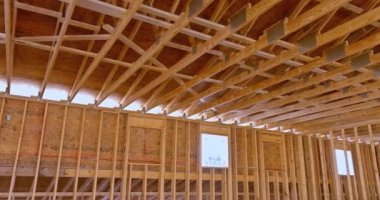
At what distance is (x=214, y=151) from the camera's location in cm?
757

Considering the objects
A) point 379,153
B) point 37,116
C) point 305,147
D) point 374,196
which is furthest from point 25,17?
point 379,153

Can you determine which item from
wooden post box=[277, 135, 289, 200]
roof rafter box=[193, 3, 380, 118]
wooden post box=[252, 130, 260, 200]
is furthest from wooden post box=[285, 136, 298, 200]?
roof rafter box=[193, 3, 380, 118]

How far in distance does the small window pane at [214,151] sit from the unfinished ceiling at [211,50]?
0.54 m

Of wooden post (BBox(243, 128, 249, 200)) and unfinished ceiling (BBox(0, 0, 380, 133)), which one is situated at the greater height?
unfinished ceiling (BBox(0, 0, 380, 133))

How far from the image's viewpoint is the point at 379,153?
11352 mm

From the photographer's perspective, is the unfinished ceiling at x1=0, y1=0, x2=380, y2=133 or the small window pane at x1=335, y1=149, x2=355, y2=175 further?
the small window pane at x1=335, y1=149, x2=355, y2=175

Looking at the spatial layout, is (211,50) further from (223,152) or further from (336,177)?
(336,177)

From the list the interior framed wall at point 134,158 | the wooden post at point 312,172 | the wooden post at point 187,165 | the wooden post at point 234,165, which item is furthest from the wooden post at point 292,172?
the wooden post at point 187,165

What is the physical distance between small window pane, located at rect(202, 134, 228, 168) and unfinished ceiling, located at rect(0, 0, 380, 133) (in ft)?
1.76

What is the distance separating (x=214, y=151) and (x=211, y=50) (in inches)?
130

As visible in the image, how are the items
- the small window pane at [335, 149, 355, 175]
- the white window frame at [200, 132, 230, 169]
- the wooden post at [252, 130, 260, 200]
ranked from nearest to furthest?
the white window frame at [200, 132, 230, 169] → the wooden post at [252, 130, 260, 200] → the small window pane at [335, 149, 355, 175]

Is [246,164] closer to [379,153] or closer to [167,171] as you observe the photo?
[167,171]

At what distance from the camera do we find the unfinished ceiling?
3.47m

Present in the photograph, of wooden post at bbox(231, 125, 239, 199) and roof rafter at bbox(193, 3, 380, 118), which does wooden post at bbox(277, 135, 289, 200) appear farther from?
roof rafter at bbox(193, 3, 380, 118)
